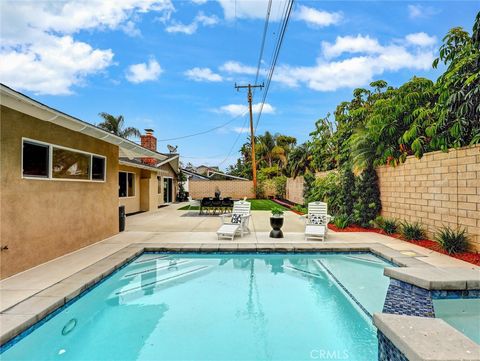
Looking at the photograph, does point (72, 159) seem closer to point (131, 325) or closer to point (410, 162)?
point (131, 325)

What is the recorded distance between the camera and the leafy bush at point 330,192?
12039mm

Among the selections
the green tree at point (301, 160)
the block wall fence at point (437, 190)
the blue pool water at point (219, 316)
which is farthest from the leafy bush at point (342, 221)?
the green tree at point (301, 160)

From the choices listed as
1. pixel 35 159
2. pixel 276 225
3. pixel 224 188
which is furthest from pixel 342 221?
pixel 224 188

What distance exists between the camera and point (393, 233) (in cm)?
928

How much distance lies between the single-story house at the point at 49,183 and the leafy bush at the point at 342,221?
7.44 m

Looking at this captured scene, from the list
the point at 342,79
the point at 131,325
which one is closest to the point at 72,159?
the point at 131,325

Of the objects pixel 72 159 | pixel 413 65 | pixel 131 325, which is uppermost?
pixel 413 65

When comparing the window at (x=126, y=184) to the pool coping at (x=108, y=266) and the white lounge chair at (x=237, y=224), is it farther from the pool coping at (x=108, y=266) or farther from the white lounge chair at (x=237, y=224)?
the pool coping at (x=108, y=266)

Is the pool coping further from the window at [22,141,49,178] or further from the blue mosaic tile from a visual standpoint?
the window at [22,141,49,178]

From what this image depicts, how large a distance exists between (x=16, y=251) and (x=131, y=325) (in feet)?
9.18

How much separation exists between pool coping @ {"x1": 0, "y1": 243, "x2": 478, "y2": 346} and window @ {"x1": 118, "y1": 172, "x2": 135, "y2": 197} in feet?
26.5

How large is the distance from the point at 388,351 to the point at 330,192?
1006cm

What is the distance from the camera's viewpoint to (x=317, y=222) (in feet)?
29.8

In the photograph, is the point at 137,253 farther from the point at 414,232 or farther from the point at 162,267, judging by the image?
the point at 414,232
